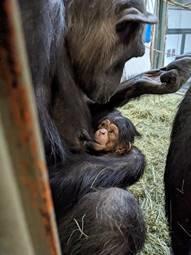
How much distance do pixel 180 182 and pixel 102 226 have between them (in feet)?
0.83

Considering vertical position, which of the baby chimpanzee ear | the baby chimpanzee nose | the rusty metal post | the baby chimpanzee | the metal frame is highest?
the rusty metal post

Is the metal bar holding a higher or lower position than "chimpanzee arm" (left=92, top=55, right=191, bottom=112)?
lower

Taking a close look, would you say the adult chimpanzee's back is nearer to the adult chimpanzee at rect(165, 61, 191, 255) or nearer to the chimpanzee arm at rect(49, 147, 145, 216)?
the adult chimpanzee at rect(165, 61, 191, 255)

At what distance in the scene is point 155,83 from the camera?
1.36 metres

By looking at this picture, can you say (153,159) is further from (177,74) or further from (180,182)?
(180,182)

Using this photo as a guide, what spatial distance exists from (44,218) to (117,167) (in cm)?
85

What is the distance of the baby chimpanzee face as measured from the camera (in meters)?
1.22

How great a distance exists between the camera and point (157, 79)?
141 centimetres

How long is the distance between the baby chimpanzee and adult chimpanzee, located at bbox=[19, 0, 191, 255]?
39 mm

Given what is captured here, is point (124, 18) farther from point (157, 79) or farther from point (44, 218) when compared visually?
point (44, 218)

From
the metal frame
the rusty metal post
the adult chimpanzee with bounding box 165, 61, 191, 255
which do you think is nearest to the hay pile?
the adult chimpanzee with bounding box 165, 61, 191, 255

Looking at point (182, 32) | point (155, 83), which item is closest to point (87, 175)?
point (155, 83)

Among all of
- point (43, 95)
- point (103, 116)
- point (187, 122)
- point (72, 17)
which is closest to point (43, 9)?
point (43, 95)

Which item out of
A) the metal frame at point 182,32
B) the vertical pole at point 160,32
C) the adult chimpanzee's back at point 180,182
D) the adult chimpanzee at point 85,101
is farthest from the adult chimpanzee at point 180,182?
the metal frame at point 182,32
